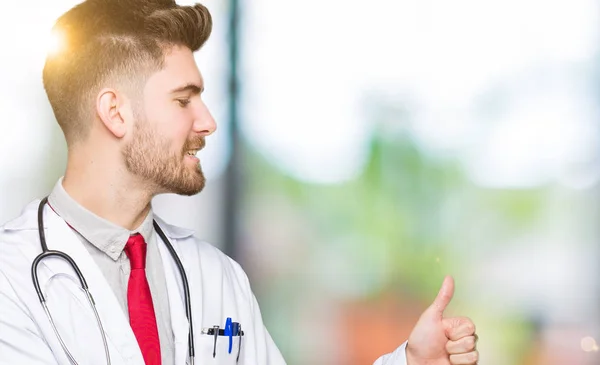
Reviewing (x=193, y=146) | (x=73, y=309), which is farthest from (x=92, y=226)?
(x=193, y=146)

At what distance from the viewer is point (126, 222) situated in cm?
180

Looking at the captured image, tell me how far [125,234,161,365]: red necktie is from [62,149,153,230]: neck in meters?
0.05

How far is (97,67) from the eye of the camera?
1809mm

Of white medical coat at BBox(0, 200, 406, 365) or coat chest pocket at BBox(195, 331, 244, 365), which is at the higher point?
white medical coat at BBox(0, 200, 406, 365)

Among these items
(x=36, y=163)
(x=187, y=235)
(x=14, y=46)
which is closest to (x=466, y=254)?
(x=187, y=235)

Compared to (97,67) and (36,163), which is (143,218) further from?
(36,163)

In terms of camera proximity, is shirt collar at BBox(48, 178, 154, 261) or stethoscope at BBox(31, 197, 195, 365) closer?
stethoscope at BBox(31, 197, 195, 365)

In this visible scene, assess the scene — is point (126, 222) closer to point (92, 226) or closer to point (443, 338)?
point (92, 226)

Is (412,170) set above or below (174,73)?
below

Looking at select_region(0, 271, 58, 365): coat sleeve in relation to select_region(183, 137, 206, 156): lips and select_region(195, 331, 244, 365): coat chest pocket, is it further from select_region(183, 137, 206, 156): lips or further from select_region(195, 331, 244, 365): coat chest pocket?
select_region(183, 137, 206, 156): lips

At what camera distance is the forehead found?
1.81 metres

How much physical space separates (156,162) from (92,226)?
0.61ft

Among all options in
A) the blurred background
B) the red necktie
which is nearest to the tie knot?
the red necktie

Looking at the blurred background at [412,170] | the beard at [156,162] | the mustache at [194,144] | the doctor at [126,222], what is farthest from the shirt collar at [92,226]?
the blurred background at [412,170]
